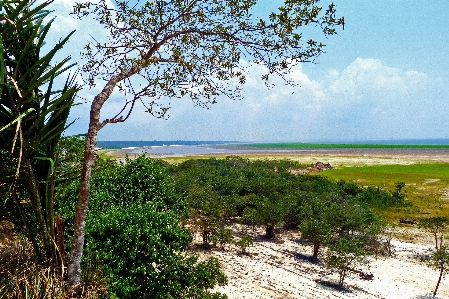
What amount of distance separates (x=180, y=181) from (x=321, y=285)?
12461 millimetres

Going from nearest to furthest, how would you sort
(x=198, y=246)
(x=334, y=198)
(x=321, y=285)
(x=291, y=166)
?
1. (x=321, y=285)
2. (x=198, y=246)
3. (x=334, y=198)
4. (x=291, y=166)

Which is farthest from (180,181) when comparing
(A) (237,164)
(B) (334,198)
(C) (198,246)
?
(A) (237,164)

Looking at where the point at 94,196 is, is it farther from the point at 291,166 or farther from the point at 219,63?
the point at 291,166

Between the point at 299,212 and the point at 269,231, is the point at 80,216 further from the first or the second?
the point at 299,212

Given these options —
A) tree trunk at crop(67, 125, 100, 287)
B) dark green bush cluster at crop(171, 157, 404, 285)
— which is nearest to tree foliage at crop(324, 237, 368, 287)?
dark green bush cluster at crop(171, 157, 404, 285)

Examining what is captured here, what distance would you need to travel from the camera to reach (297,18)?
5.19m

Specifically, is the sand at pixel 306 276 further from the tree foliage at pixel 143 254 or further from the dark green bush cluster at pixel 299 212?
the tree foliage at pixel 143 254

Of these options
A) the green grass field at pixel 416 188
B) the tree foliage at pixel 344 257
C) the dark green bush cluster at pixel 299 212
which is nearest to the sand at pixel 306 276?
the tree foliage at pixel 344 257

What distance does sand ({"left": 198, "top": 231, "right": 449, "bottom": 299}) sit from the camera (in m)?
14.8

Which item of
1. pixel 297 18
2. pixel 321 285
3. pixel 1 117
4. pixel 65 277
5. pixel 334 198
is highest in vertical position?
pixel 297 18

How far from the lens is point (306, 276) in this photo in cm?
1653

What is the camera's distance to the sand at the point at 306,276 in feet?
48.5

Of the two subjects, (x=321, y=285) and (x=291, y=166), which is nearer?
(x=321, y=285)

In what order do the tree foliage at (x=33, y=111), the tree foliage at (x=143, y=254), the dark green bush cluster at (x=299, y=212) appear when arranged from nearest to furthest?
the tree foliage at (x=33, y=111)
the tree foliage at (x=143, y=254)
the dark green bush cluster at (x=299, y=212)
